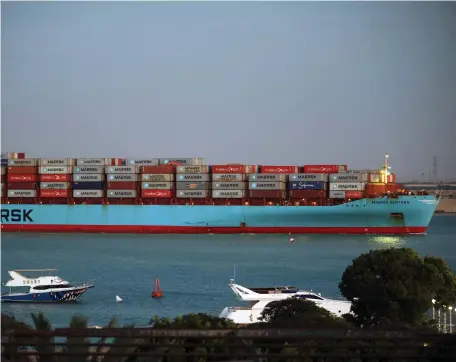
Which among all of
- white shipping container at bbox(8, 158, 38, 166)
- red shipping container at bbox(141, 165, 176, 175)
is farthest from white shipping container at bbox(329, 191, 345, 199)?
white shipping container at bbox(8, 158, 38, 166)

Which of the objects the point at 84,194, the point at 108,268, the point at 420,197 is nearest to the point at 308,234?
the point at 420,197

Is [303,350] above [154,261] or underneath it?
above

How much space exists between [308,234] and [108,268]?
11.6 meters

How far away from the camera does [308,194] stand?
32.0 m

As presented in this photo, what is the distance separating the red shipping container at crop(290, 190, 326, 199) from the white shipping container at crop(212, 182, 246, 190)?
6.15 feet

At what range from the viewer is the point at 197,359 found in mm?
4156

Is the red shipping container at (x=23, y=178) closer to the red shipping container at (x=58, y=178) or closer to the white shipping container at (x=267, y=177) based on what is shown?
the red shipping container at (x=58, y=178)

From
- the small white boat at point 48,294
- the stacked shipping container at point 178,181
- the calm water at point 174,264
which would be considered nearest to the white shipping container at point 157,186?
the stacked shipping container at point 178,181

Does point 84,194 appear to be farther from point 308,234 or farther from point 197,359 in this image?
point 197,359

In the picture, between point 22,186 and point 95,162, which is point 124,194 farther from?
point 22,186

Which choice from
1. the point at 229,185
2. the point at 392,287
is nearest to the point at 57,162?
the point at 229,185

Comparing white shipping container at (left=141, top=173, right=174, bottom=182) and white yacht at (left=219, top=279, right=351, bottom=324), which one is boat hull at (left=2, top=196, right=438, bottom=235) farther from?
white yacht at (left=219, top=279, right=351, bottom=324)

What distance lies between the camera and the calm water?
15086 millimetres

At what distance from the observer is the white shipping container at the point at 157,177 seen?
108 feet
